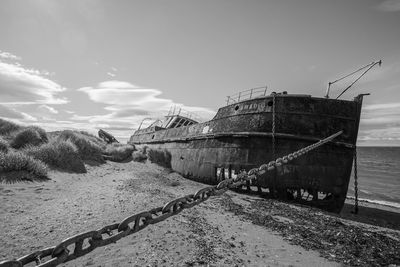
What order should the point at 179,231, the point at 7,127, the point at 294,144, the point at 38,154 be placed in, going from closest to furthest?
1. the point at 179,231
2. the point at 294,144
3. the point at 38,154
4. the point at 7,127

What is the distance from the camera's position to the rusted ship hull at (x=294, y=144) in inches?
310

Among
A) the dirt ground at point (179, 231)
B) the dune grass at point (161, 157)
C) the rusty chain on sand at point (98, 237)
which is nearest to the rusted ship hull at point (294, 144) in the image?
the dirt ground at point (179, 231)

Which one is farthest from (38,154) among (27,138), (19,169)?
(27,138)

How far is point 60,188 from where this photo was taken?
7.16m

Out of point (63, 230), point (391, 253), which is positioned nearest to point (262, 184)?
point (391, 253)

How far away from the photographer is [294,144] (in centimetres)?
830

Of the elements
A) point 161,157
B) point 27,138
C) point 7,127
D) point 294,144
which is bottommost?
point 161,157

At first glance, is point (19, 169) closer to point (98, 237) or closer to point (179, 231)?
point (179, 231)

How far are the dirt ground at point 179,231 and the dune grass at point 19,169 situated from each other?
1.28 ft

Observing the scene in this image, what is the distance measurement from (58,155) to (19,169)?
242 centimetres

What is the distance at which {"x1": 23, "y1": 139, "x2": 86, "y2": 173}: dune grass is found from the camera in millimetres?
9195

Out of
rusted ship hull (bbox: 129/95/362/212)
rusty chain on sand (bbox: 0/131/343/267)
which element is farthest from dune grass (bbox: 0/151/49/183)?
rusty chain on sand (bbox: 0/131/343/267)

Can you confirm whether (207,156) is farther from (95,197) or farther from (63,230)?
(63,230)

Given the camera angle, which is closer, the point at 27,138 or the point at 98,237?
the point at 98,237
